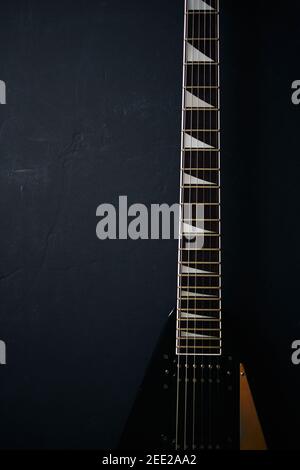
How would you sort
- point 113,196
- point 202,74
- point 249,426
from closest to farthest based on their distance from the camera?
point 249,426
point 202,74
point 113,196

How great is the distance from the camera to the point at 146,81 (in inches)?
55.8

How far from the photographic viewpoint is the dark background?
1.38 meters

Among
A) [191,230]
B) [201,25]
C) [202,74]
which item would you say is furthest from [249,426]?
[201,25]

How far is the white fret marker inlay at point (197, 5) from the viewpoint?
4.21 feet

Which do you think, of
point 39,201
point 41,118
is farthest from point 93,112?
point 39,201

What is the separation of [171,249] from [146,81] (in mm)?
445

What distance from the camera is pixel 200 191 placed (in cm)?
125

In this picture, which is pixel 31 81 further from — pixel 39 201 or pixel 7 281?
pixel 7 281

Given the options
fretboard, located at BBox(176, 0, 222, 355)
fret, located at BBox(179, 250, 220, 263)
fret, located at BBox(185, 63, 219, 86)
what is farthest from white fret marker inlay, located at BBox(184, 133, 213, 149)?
fret, located at BBox(179, 250, 220, 263)

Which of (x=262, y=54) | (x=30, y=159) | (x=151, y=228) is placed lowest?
(x=151, y=228)

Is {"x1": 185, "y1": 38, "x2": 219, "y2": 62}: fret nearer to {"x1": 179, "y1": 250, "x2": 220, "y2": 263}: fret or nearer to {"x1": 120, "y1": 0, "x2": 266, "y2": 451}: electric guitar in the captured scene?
{"x1": 120, "y1": 0, "x2": 266, "y2": 451}: electric guitar

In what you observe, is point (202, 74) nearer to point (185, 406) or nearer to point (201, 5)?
point (201, 5)

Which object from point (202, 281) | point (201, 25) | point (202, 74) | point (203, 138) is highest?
point (201, 25)

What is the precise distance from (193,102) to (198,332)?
530 mm
